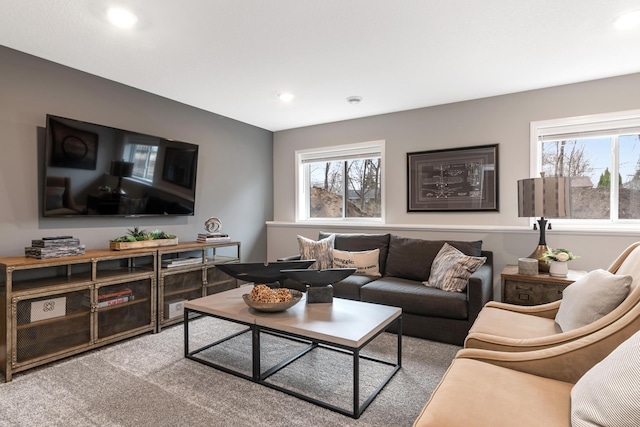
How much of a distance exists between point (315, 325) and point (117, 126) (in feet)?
9.13

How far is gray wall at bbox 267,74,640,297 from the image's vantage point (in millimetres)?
3111

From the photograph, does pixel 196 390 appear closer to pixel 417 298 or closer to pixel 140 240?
pixel 140 240

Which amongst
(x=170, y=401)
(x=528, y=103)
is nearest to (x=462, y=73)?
(x=528, y=103)

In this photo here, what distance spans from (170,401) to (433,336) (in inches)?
81.4

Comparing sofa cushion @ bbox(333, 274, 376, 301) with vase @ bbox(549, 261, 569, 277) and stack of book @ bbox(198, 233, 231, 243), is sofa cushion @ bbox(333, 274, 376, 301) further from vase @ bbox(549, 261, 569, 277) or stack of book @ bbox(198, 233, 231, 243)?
vase @ bbox(549, 261, 569, 277)

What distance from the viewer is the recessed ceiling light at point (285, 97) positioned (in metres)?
3.56

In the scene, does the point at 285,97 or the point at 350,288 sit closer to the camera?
the point at 350,288

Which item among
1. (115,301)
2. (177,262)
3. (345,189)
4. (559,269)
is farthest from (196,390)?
(345,189)

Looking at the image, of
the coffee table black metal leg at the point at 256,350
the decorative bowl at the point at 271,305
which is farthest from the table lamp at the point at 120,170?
the coffee table black metal leg at the point at 256,350

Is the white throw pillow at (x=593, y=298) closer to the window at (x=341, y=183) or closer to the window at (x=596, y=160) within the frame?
the window at (x=596, y=160)

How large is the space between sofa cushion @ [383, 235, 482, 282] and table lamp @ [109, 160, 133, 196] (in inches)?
111

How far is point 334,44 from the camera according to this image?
2.51m

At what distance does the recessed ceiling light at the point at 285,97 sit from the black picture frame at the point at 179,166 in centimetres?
116

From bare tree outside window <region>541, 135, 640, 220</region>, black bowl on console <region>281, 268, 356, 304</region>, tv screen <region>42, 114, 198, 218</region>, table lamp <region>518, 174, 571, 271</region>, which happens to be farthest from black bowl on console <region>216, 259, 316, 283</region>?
bare tree outside window <region>541, 135, 640, 220</region>
